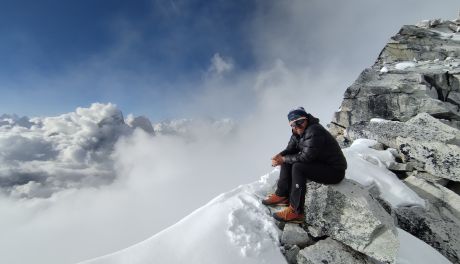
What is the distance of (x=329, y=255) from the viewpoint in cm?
670

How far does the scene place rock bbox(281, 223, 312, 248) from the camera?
7262 mm

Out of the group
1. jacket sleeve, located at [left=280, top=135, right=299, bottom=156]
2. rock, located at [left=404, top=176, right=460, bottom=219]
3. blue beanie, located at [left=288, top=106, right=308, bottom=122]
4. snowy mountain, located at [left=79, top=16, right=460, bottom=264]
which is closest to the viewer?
snowy mountain, located at [left=79, top=16, right=460, bottom=264]

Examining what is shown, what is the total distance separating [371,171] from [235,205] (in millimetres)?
6243

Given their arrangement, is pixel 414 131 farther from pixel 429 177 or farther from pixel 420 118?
pixel 429 177

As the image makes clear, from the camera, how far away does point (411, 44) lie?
28953mm

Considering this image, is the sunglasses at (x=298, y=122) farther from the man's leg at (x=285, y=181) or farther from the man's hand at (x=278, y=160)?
the man's leg at (x=285, y=181)

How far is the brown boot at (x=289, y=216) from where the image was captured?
25.2ft

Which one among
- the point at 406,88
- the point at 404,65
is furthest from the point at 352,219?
the point at 404,65

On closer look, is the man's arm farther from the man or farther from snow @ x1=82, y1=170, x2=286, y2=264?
snow @ x1=82, y1=170, x2=286, y2=264

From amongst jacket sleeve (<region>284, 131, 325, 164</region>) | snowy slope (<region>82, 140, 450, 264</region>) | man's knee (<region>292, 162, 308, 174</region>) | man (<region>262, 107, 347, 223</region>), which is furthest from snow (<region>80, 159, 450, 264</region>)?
jacket sleeve (<region>284, 131, 325, 164</region>)

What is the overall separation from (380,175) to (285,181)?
4824 millimetres

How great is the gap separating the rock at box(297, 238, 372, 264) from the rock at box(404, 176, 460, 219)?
554cm

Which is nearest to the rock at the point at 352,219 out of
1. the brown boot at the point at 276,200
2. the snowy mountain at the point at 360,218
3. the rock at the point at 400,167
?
the snowy mountain at the point at 360,218

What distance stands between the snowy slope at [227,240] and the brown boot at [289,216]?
30 cm
